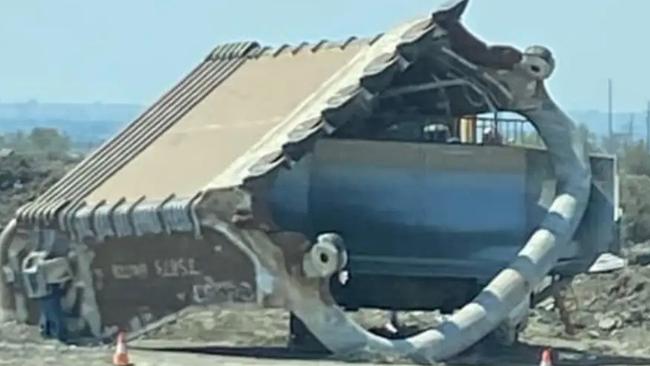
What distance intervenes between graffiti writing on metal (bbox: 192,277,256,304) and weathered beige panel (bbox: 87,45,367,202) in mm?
1744

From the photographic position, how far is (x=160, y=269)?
128ft

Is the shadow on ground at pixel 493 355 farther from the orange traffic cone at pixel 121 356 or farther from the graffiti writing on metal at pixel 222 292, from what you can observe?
the orange traffic cone at pixel 121 356

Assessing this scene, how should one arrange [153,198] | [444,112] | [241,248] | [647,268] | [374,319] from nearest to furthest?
[241,248] < [153,198] < [444,112] < [374,319] < [647,268]

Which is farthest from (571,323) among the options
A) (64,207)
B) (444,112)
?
(64,207)

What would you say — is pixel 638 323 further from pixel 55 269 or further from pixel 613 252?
pixel 55 269

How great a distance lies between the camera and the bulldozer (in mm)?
37688

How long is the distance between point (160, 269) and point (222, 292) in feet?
5.24

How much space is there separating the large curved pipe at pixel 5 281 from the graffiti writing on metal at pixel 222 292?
255 inches

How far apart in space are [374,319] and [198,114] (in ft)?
24.3

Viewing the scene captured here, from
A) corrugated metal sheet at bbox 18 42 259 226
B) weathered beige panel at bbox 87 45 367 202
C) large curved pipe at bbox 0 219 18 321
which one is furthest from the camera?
large curved pipe at bbox 0 219 18 321

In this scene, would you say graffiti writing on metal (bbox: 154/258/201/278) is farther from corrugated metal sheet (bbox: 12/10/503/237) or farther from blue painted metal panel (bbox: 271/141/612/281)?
blue painted metal panel (bbox: 271/141/612/281)

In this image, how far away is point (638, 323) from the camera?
169 ft

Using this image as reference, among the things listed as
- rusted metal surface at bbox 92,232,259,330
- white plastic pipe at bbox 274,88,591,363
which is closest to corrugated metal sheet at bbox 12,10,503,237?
rusted metal surface at bbox 92,232,259,330

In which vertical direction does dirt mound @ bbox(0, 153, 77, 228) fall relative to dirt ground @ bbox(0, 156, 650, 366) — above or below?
above
